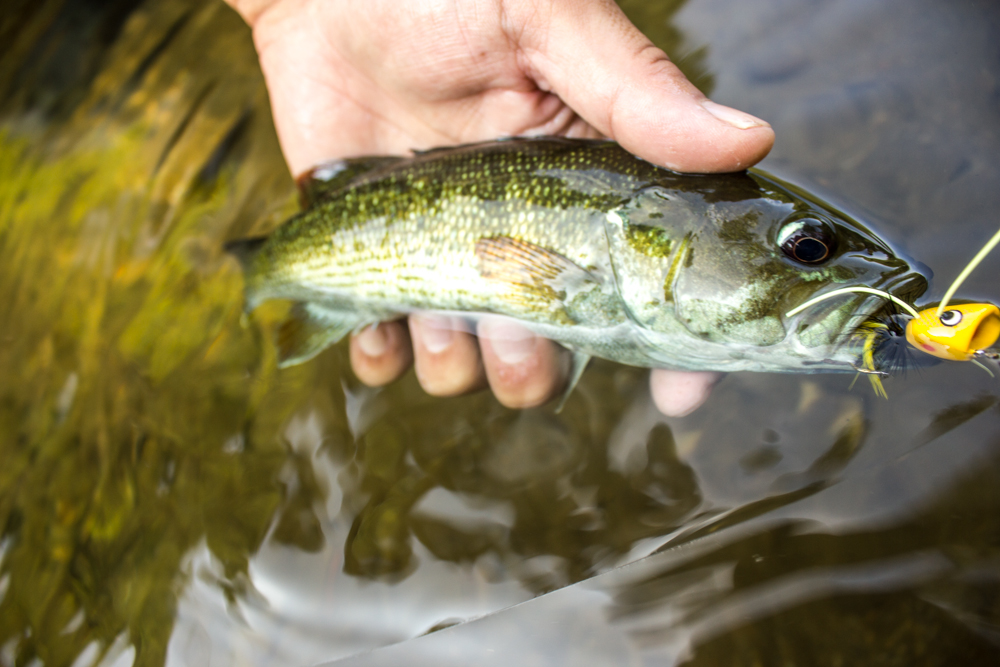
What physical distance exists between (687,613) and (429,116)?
8.50 feet

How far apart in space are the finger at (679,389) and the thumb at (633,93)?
0.83m

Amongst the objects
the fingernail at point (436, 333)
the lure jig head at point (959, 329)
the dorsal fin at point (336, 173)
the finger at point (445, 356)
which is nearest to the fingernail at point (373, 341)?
the finger at point (445, 356)

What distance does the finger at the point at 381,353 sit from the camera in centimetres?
326

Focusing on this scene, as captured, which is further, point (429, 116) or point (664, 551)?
point (429, 116)

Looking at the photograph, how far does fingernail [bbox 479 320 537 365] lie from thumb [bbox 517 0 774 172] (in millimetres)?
870

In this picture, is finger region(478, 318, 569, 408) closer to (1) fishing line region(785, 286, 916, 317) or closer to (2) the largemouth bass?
(2) the largemouth bass

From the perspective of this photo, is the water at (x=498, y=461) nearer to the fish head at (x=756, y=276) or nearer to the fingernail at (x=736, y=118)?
the fish head at (x=756, y=276)

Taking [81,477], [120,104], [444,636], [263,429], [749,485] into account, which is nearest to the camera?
[749,485]

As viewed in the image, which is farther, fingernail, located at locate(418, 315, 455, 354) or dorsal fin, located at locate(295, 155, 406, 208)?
fingernail, located at locate(418, 315, 455, 354)

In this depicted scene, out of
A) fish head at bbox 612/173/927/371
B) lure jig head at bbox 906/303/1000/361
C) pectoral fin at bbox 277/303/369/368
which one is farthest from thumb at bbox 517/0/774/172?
pectoral fin at bbox 277/303/369/368

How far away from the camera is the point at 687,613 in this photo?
245 centimetres

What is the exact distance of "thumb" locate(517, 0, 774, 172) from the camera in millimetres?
2133

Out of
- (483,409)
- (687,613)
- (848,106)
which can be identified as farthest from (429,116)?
(687,613)

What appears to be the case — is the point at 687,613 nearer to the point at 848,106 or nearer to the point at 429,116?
the point at 848,106
